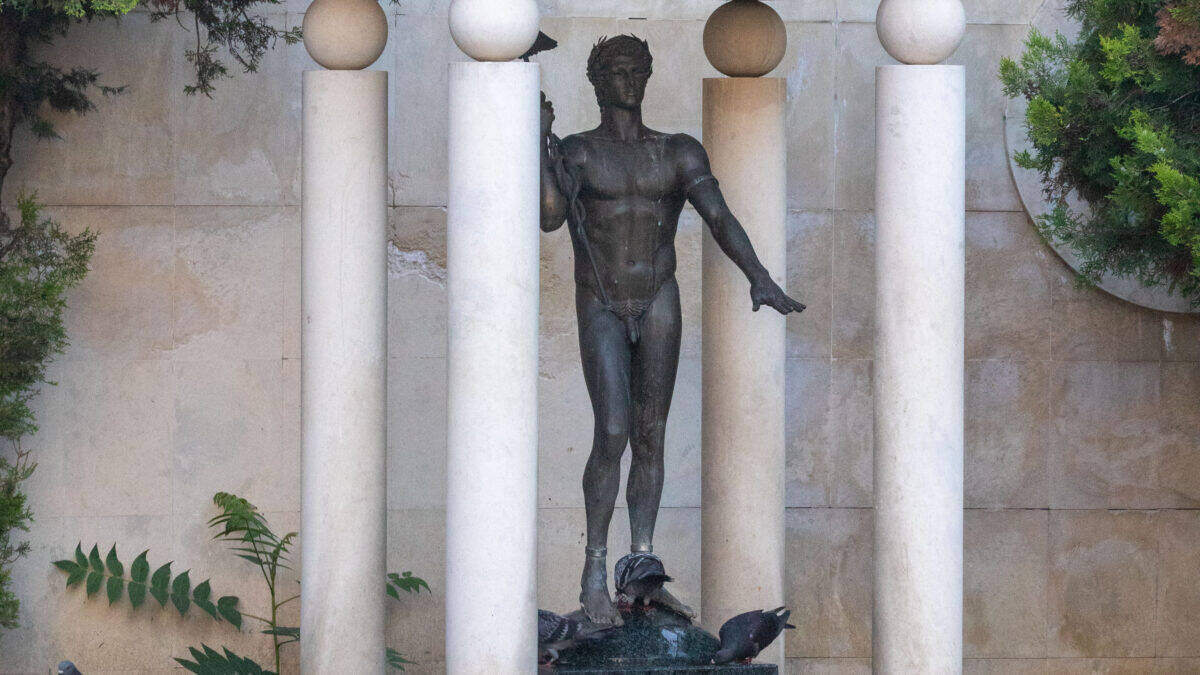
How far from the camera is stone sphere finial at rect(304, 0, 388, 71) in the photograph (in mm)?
8586

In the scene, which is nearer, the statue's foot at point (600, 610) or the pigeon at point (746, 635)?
the pigeon at point (746, 635)

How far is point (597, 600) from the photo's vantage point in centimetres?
809

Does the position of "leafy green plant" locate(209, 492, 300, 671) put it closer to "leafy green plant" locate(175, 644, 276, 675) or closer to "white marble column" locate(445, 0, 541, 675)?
"leafy green plant" locate(175, 644, 276, 675)

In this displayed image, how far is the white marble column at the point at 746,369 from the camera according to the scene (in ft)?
29.8

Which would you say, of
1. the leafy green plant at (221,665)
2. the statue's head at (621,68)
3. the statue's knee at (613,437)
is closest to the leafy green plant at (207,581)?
the leafy green plant at (221,665)

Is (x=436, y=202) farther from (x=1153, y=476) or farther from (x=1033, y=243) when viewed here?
(x=1153, y=476)

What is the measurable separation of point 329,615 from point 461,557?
123cm

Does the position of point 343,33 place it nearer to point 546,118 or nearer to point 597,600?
point 546,118

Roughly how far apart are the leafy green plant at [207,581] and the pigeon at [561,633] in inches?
128

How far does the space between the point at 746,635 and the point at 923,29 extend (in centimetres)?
305

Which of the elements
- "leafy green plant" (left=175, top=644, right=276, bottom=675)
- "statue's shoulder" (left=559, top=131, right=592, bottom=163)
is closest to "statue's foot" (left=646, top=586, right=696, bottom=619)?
"statue's shoulder" (left=559, top=131, right=592, bottom=163)

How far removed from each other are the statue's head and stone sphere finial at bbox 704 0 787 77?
1021 millimetres

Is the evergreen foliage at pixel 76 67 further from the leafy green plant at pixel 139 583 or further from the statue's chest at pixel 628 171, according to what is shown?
the statue's chest at pixel 628 171


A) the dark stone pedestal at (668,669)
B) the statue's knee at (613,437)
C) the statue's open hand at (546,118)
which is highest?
the statue's open hand at (546,118)
